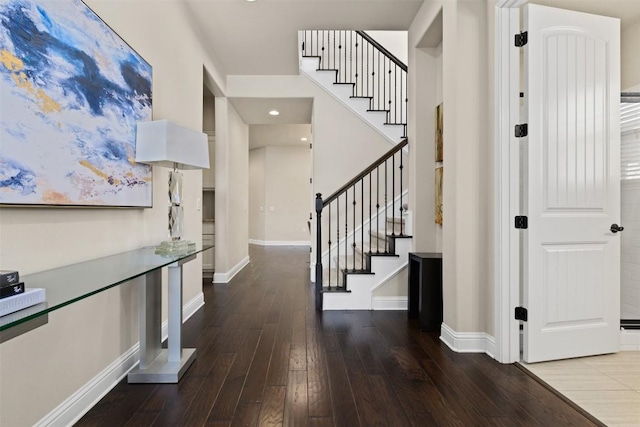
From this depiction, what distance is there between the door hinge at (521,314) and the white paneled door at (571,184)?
0.10 feet

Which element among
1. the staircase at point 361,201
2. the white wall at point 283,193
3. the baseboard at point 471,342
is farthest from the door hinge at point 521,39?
the white wall at point 283,193

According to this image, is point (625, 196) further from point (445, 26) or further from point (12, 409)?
point (12, 409)

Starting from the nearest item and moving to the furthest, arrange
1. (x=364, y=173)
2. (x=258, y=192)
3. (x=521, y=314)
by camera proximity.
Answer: (x=521, y=314) → (x=364, y=173) → (x=258, y=192)

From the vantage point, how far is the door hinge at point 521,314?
92.7 inches

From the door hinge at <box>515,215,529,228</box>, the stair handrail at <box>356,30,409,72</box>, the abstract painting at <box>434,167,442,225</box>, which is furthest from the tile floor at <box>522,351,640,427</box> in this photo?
the stair handrail at <box>356,30,409,72</box>

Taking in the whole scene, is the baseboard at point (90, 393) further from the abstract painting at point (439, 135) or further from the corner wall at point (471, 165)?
the abstract painting at point (439, 135)

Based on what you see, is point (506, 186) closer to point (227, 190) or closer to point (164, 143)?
point (164, 143)

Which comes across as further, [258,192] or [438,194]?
[258,192]

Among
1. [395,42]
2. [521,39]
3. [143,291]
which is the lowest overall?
[143,291]

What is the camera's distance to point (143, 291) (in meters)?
2.14

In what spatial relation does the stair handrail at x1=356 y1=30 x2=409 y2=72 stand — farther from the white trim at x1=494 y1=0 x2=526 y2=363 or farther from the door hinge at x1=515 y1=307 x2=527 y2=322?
the door hinge at x1=515 y1=307 x2=527 y2=322

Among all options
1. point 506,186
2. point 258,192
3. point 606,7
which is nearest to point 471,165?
point 506,186

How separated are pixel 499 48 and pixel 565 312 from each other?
191 centimetres

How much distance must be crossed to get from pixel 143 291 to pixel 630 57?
4.58 meters
